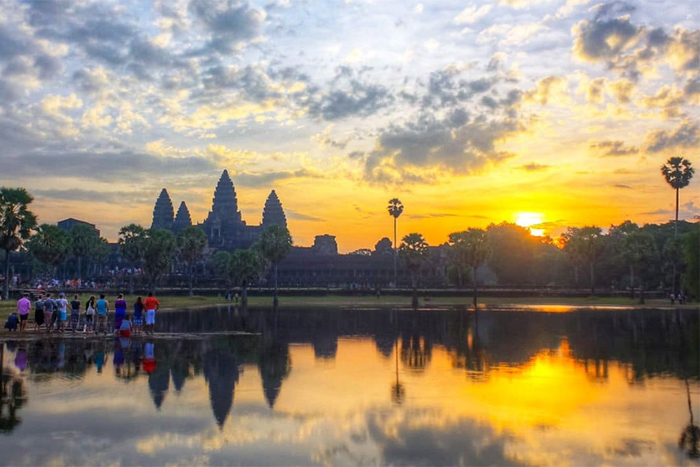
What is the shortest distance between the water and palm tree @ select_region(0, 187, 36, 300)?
34632 mm

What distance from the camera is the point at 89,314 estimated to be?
28359mm

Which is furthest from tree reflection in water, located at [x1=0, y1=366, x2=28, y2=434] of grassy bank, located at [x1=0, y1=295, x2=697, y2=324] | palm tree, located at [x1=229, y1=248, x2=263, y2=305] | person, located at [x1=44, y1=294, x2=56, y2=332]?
palm tree, located at [x1=229, y1=248, x2=263, y2=305]

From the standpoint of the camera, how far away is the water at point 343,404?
32.9 ft

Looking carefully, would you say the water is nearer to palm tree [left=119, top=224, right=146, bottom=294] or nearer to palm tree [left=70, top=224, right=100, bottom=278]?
palm tree [left=119, top=224, right=146, bottom=294]

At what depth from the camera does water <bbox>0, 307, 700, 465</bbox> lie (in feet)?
32.9

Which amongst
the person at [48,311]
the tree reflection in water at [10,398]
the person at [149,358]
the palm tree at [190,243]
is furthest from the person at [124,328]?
the palm tree at [190,243]

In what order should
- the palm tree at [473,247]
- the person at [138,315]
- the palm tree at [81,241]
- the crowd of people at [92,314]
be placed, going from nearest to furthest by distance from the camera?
the crowd of people at [92,314]
the person at [138,315]
the palm tree at [473,247]
the palm tree at [81,241]

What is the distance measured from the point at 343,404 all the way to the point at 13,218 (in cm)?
4970

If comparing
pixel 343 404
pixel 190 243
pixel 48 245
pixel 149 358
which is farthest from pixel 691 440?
pixel 190 243

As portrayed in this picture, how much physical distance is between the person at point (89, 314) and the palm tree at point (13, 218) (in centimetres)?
2942

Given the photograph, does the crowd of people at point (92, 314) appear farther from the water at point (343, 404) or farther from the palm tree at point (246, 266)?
the palm tree at point (246, 266)

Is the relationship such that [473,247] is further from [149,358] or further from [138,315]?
[149,358]

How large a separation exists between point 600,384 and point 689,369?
165 inches

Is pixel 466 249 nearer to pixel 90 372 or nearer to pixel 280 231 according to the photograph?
pixel 280 231
